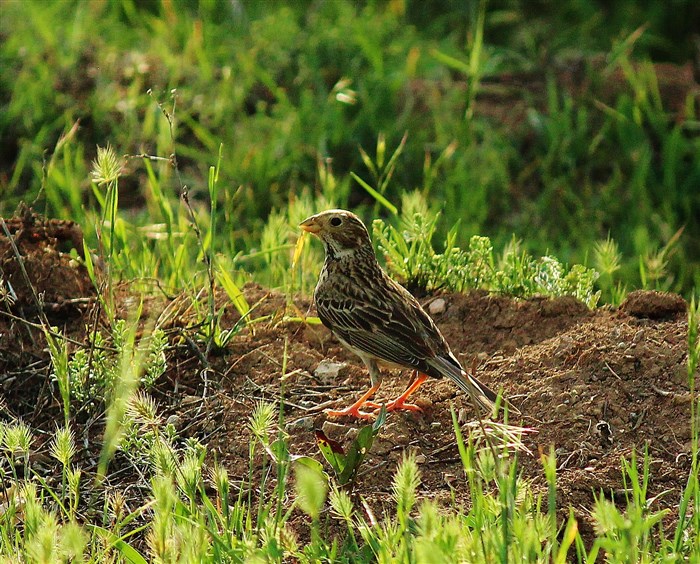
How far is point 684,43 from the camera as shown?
10.8 meters

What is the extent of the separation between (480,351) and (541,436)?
2.83 feet

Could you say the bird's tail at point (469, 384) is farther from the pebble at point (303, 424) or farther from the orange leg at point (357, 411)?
the pebble at point (303, 424)

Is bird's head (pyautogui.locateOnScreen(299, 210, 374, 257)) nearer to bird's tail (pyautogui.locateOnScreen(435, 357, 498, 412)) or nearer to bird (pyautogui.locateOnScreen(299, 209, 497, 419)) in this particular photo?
bird (pyautogui.locateOnScreen(299, 209, 497, 419))

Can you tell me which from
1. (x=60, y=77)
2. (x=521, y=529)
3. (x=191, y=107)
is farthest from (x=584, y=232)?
(x=521, y=529)

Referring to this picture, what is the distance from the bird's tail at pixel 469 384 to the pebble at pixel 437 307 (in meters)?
0.97

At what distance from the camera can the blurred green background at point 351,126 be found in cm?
803

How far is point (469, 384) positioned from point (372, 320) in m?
0.65

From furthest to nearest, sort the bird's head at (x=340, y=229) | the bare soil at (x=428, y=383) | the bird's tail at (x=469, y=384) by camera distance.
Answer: the bird's head at (x=340, y=229)
the bird's tail at (x=469, y=384)
the bare soil at (x=428, y=383)

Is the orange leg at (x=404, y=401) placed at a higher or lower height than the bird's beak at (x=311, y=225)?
lower

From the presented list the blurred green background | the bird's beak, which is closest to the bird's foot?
the bird's beak

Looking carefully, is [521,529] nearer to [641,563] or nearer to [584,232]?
[641,563]

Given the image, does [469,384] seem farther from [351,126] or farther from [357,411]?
[351,126]

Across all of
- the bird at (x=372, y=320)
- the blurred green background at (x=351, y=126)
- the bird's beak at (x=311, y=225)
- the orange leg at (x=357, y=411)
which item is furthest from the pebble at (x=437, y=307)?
the blurred green background at (x=351, y=126)

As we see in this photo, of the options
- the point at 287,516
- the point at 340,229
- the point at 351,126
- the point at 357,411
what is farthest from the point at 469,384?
the point at 351,126
